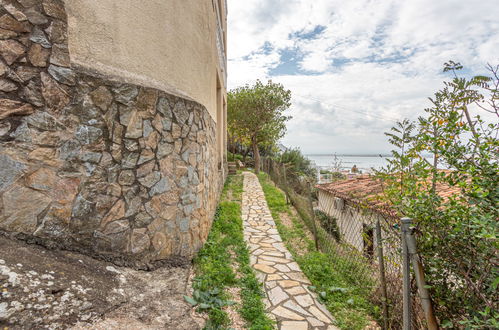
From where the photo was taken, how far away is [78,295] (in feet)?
6.57

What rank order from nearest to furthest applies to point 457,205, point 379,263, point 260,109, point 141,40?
point 457,205 → point 379,263 → point 141,40 → point 260,109

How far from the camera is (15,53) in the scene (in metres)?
2.23

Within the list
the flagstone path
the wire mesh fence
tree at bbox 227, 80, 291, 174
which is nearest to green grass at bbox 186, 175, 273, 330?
the flagstone path

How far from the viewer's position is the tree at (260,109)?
15.1 m

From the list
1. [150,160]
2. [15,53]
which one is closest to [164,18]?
[15,53]

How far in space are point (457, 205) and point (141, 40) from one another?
3.60 m

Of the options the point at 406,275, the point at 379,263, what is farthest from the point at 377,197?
the point at 379,263

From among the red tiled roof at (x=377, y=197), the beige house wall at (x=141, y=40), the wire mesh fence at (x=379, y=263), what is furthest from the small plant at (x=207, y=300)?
the beige house wall at (x=141, y=40)

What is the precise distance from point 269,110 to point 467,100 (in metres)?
14.2

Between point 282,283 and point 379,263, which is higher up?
point 379,263

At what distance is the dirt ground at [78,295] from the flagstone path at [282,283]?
993 mm

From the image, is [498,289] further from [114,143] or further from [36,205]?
[36,205]

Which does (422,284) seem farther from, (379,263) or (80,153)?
(80,153)

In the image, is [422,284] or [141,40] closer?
[422,284]
